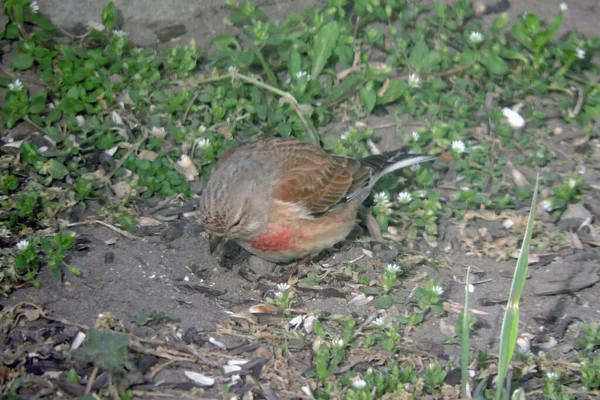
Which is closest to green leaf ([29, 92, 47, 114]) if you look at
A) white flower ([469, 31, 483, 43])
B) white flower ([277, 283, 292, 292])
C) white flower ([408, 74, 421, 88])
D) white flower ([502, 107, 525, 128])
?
white flower ([277, 283, 292, 292])

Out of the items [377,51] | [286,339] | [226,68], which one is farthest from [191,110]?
[286,339]

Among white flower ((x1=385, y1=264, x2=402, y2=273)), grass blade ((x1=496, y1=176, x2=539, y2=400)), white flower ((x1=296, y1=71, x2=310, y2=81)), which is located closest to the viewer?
grass blade ((x1=496, y1=176, x2=539, y2=400))

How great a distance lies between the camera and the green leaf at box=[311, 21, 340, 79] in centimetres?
625

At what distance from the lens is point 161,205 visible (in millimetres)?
5637

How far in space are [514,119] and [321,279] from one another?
232 cm

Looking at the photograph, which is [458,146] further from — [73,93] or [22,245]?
[22,245]

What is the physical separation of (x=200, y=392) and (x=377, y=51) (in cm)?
371

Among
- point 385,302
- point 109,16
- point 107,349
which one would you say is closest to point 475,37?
point 385,302

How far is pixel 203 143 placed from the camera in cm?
577

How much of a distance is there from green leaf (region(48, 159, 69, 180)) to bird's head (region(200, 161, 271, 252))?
3.60 ft

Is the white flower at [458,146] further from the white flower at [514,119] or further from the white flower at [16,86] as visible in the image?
the white flower at [16,86]

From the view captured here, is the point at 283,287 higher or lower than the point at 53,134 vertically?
lower

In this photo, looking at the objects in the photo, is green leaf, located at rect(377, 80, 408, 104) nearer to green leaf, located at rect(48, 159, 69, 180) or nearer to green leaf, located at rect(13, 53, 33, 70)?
green leaf, located at rect(48, 159, 69, 180)

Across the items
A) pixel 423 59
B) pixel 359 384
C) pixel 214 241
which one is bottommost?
pixel 359 384
